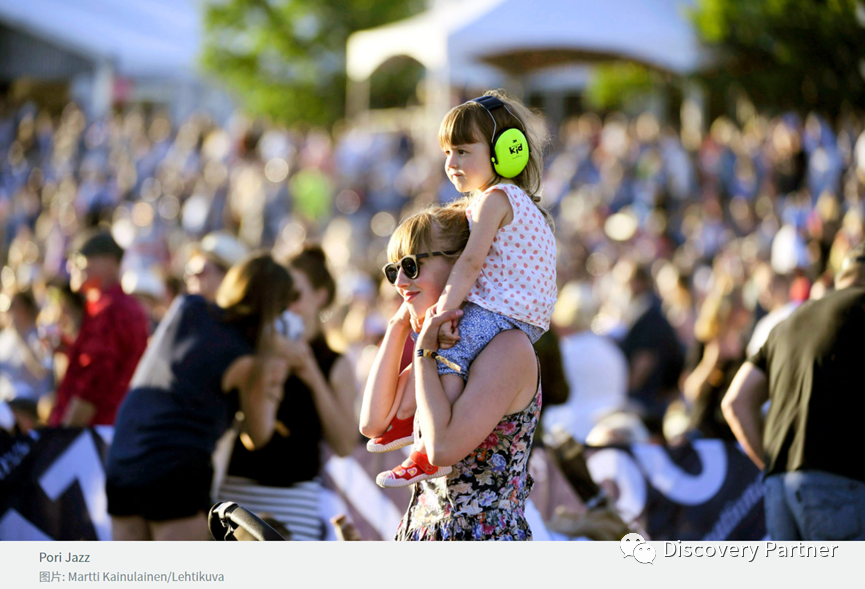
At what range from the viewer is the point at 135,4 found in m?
31.4

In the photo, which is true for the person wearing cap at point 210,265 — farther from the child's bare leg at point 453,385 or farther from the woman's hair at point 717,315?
the woman's hair at point 717,315

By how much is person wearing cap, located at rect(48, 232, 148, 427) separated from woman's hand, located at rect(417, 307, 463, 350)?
8.98ft

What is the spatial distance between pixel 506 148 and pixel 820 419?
6.13ft

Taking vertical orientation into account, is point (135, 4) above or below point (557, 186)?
above

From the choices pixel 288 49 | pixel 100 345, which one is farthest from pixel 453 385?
pixel 288 49

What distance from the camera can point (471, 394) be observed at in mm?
2170

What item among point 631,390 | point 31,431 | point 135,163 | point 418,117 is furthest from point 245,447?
point 418,117

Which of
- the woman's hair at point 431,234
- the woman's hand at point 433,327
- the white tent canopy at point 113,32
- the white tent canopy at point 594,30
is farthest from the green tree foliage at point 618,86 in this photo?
the woman's hand at point 433,327

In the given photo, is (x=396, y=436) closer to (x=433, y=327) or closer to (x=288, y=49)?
(x=433, y=327)

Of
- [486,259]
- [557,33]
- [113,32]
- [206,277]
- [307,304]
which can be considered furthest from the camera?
[113,32]

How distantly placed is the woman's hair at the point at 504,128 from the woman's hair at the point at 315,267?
1938 mm

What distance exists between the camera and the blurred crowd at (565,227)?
6414 millimetres

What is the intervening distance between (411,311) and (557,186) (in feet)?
42.7
